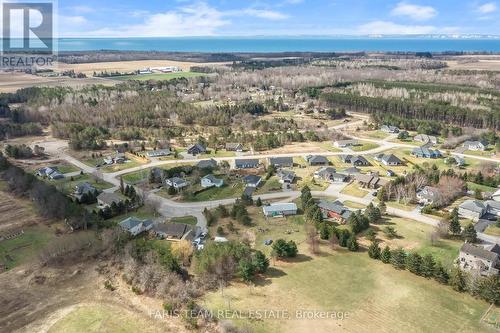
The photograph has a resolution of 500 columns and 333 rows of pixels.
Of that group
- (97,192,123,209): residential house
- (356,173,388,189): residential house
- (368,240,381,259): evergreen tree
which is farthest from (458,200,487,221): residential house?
(97,192,123,209): residential house

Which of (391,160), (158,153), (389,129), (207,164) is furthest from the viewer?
(389,129)

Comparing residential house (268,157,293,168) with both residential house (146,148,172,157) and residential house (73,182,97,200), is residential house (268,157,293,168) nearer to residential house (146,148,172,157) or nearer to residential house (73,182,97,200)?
residential house (146,148,172,157)

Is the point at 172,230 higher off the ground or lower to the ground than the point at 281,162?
lower

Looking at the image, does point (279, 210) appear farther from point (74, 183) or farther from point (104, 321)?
point (74, 183)

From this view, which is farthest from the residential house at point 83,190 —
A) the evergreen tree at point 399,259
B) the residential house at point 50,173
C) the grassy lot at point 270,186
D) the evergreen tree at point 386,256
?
the evergreen tree at point 399,259

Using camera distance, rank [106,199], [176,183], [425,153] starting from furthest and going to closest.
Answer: [425,153] < [176,183] < [106,199]

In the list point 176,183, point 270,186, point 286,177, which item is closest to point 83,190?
point 176,183
